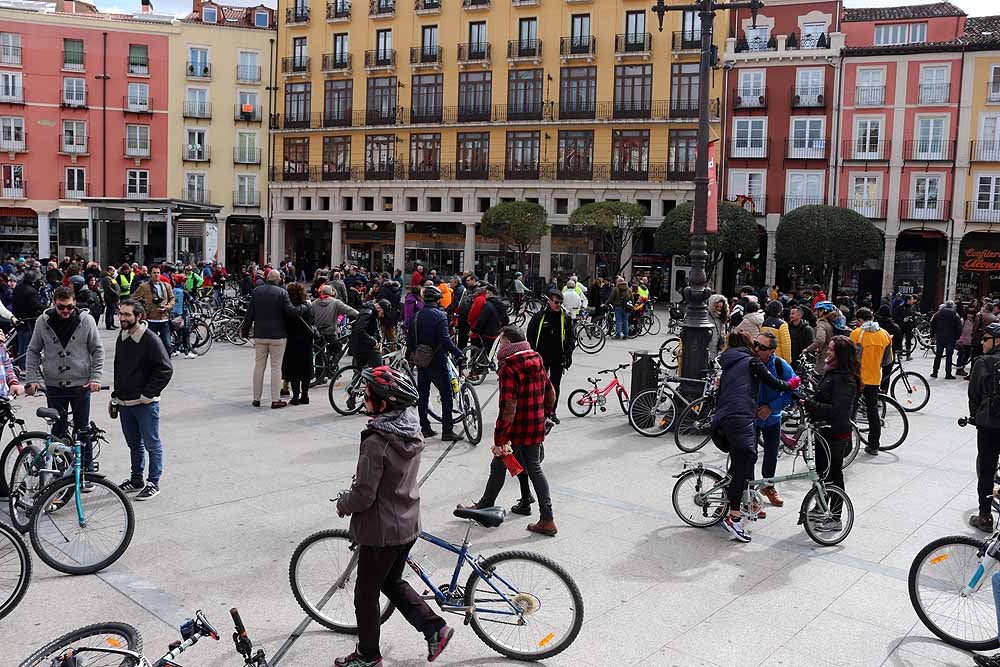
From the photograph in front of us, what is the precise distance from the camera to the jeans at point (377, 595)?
14.9ft

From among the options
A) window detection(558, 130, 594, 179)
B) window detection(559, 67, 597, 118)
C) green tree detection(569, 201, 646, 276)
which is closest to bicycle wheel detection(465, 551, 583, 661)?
green tree detection(569, 201, 646, 276)

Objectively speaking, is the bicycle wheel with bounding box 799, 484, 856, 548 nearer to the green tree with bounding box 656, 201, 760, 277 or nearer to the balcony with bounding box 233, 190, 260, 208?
the green tree with bounding box 656, 201, 760, 277

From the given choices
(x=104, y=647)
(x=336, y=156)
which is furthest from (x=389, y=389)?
(x=336, y=156)

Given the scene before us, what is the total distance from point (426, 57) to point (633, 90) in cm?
1146

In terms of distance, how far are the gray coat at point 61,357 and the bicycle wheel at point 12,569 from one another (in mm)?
2687

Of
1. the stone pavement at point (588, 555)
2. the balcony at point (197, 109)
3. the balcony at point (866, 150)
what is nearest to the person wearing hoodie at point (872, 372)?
the stone pavement at point (588, 555)

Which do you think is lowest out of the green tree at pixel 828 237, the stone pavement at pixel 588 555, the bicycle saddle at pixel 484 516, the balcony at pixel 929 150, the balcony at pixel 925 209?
the stone pavement at pixel 588 555

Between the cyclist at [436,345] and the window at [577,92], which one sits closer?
the cyclist at [436,345]

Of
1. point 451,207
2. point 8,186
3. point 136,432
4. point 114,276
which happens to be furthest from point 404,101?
point 136,432

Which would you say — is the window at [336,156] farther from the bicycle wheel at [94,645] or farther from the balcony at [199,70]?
the bicycle wheel at [94,645]

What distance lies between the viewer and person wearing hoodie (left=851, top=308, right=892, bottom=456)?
1092 cm

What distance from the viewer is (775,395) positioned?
27.9 feet

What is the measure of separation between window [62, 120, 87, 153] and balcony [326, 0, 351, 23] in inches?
591

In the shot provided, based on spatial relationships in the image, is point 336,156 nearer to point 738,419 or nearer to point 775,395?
point 775,395
